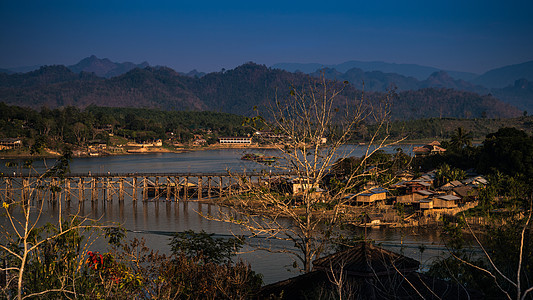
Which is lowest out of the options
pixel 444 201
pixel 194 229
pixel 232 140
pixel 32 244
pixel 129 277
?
pixel 232 140

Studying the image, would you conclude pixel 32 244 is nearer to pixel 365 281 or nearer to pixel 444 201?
pixel 365 281

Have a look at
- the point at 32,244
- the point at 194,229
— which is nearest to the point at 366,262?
the point at 32,244

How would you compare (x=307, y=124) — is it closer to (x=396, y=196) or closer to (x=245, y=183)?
(x=245, y=183)

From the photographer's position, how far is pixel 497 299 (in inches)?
320

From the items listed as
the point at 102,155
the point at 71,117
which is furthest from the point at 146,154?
the point at 71,117

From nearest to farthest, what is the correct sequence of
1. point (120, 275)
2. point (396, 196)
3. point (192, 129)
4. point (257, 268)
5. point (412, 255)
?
point (120, 275) → point (257, 268) → point (412, 255) → point (396, 196) → point (192, 129)

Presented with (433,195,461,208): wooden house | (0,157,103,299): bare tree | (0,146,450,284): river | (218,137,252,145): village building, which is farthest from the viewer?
(218,137,252,145): village building

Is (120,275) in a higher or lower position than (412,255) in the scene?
higher

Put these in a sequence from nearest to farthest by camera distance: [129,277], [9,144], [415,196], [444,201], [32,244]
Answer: [129,277]
[32,244]
[444,201]
[415,196]
[9,144]

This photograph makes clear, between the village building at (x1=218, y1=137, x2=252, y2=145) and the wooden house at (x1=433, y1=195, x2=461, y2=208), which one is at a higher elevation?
the wooden house at (x1=433, y1=195, x2=461, y2=208)

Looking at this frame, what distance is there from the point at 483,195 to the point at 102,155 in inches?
3005

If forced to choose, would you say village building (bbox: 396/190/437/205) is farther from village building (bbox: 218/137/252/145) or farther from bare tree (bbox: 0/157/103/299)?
village building (bbox: 218/137/252/145)

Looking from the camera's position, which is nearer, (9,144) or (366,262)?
(366,262)

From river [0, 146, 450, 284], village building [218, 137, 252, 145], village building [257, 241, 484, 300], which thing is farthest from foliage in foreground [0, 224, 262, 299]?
village building [218, 137, 252, 145]
